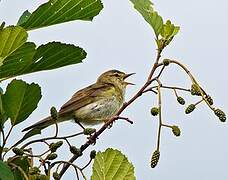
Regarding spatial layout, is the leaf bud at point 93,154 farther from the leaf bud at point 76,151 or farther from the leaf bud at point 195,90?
the leaf bud at point 195,90

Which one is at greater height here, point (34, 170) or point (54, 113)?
point (54, 113)

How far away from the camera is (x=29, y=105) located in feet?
6.66

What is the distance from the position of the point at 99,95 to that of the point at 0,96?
10.5ft

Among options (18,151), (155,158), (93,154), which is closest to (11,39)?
(18,151)

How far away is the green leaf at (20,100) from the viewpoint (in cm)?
201

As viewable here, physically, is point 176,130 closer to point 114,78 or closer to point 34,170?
point 34,170

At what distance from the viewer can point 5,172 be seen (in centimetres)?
164

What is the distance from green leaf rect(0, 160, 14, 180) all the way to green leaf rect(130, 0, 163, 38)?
0.65m

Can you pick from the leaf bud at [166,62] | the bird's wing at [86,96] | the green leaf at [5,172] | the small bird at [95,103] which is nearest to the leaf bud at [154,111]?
the leaf bud at [166,62]

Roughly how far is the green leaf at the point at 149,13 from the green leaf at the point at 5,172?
2.13 feet

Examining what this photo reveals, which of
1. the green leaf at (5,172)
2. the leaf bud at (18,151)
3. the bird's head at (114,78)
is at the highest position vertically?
the bird's head at (114,78)

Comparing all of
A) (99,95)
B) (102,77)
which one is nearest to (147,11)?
(99,95)

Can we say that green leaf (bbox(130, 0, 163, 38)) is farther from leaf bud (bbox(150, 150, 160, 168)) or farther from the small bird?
the small bird

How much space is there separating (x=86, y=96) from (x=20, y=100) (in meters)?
3.09
